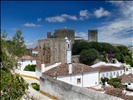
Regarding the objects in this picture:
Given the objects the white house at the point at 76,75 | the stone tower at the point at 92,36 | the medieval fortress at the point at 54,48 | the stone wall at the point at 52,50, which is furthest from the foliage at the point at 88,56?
the white house at the point at 76,75

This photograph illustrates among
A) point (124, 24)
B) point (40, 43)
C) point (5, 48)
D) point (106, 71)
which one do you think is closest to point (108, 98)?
point (124, 24)

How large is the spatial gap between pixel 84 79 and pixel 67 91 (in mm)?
7286

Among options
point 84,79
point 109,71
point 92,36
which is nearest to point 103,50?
point 92,36

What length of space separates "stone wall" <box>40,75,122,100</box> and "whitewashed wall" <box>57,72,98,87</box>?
10.7ft

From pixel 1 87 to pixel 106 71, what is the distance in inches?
641

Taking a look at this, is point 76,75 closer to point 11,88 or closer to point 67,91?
point 67,91

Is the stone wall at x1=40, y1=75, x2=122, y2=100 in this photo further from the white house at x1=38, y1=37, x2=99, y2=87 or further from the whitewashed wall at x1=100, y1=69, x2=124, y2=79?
the whitewashed wall at x1=100, y1=69, x2=124, y2=79

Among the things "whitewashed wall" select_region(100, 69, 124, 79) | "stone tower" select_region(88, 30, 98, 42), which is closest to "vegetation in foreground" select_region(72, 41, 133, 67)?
"stone tower" select_region(88, 30, 98, 42)

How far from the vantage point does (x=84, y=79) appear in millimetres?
18062

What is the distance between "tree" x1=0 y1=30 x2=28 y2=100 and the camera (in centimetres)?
817

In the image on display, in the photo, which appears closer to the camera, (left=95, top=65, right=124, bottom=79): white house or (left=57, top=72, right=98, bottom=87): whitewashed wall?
(left=57, top=72, right=98, bottom=87): whitewashed wall

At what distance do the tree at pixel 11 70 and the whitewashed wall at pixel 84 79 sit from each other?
4424 mm

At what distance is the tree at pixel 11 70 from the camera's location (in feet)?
26.8

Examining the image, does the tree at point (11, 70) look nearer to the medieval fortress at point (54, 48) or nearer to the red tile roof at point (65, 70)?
the red tile roof at point (65, 70)
